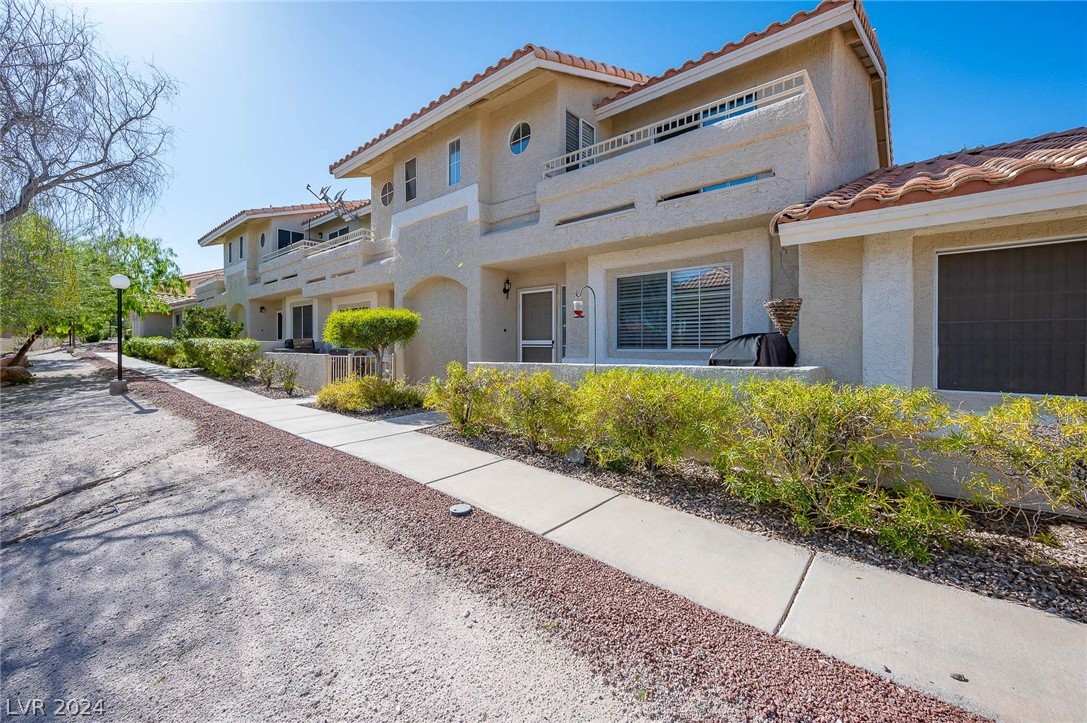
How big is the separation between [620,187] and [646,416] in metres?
5.17

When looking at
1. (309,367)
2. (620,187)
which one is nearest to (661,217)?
(620,187)

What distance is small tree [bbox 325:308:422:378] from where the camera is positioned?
984cm

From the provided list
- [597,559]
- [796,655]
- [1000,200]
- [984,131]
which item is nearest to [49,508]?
[597,559]

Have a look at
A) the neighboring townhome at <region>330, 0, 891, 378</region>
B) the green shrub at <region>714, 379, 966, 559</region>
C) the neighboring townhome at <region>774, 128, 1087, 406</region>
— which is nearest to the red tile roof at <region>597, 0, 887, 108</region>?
the neighboring townhome at <region>330, 0, 891, 378</region>

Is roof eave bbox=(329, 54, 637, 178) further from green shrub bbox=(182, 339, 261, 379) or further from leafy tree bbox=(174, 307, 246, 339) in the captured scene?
leafy tree bbox=(174, 307, 246, 339)

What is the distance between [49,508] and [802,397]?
25.2ft

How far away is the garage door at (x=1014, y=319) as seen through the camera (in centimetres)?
504

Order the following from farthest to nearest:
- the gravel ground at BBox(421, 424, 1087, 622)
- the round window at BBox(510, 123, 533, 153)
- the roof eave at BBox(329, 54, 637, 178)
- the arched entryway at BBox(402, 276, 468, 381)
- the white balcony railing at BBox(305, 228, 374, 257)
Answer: the white balcony railing at BBox(305, 228, 374, 257) → the arched entryway at BBox(402, 276, 468, 381) → the round window at BBox(510, 123, 533, 153) → the roof eave at BBox(329, 54, 637, 178) → the gravel ground at BBox(421, 424, 1087, 622)

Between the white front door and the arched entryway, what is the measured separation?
1493mm

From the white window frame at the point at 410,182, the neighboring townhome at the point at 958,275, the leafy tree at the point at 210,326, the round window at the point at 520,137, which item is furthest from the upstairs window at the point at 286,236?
the neighboring townhome at the point at 958,275

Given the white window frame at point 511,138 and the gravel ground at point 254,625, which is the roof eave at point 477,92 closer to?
the white window frame at point 511,138

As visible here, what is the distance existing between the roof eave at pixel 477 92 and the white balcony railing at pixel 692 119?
1.58 meters

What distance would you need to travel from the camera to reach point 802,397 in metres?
3.99

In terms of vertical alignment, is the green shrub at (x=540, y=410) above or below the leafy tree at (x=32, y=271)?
below
